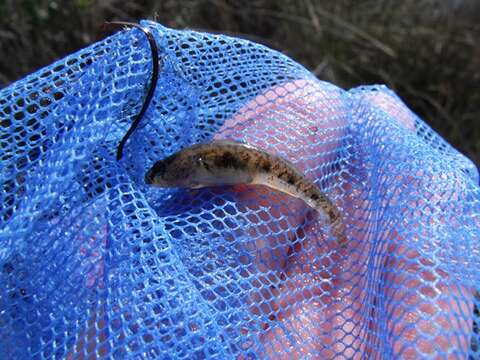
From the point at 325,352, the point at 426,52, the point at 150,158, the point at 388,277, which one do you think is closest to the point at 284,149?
the point at 150,158

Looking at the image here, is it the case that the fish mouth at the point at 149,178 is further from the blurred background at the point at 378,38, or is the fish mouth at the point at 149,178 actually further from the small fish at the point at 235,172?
the blurred background at the point at 378,38

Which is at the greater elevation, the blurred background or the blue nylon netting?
the blue nylon netting

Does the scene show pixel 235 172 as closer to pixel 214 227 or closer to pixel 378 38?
pixel 214 227

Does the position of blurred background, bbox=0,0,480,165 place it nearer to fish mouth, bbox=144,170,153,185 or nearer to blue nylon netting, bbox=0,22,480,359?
blue nylon netting, bbox=0,22,480,359

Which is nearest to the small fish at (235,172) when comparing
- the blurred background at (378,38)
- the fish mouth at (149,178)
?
the fish mouth at (149,178)

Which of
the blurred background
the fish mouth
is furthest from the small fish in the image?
the blurred background

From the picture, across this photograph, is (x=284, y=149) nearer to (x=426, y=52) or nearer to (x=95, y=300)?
(x=95, y=300)
